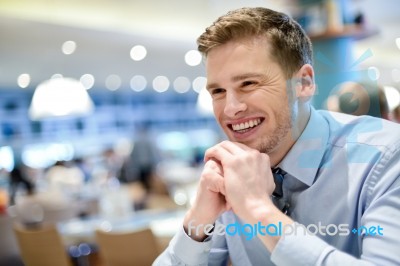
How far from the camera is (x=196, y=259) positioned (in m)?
0.73

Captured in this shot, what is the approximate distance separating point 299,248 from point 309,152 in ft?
0.57

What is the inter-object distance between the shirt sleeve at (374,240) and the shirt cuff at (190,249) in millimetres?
180

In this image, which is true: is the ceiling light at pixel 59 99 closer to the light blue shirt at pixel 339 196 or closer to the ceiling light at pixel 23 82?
the light blue shirt at pixel 339 196

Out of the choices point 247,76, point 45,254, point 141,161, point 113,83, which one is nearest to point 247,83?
point 247,76

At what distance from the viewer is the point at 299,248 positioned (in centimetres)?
55

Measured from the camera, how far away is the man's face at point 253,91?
25.5 inches

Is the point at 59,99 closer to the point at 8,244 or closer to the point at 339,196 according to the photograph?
the point at 8,244

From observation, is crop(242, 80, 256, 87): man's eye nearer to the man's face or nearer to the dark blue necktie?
the man's face

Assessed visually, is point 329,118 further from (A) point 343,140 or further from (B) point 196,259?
(B) point 196,259

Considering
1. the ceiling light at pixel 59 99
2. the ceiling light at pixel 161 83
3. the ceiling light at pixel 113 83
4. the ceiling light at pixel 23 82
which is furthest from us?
the ceiling light at pixel 113 83

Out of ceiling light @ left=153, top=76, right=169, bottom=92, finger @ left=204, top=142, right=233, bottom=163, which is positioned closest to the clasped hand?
finger @ left=204, top=142, right=233, bottom=163

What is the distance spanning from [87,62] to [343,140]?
Result: 5.63m

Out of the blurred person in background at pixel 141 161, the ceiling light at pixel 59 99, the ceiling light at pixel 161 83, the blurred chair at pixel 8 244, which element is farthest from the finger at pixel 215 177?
the blurred person in background at pixel 141 161

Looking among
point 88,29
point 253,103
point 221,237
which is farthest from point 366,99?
point 88,29
